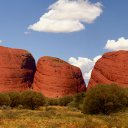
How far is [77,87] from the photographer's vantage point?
133750mm

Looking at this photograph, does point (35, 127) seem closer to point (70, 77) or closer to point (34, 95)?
point (34, 95)

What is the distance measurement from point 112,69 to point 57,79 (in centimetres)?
2019

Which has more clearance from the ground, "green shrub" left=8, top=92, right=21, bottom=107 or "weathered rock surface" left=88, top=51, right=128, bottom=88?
"weathered rock surface" left=88, top=51, right=128, bottom=88

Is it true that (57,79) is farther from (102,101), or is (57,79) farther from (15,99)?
(102,101)

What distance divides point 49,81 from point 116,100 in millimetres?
85095

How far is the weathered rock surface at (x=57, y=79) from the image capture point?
13112 cm

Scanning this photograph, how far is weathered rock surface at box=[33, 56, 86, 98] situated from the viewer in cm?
13112

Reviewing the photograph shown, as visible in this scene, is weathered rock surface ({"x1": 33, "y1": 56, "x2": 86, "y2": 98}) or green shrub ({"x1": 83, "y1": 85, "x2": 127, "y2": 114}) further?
weathered rock surface ({"x1": 33, "y1": 56, "x2": 86, "y2": 98})

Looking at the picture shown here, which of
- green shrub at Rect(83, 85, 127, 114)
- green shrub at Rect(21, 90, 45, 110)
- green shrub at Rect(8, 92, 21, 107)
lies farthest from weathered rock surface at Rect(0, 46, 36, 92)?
green shrub at Rect(83, 85, 127, 114)

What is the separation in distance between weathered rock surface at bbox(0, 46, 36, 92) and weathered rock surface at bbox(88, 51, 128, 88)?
2414 cm

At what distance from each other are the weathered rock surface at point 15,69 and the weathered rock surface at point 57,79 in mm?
4007

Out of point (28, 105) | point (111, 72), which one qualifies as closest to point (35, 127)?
point (28, 105)

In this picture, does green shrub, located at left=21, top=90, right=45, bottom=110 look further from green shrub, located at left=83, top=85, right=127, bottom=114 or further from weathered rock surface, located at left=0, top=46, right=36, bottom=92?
A: weathered rock surface, located at left=0, top=46, right=36, bottom=92

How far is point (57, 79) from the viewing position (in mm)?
132125
